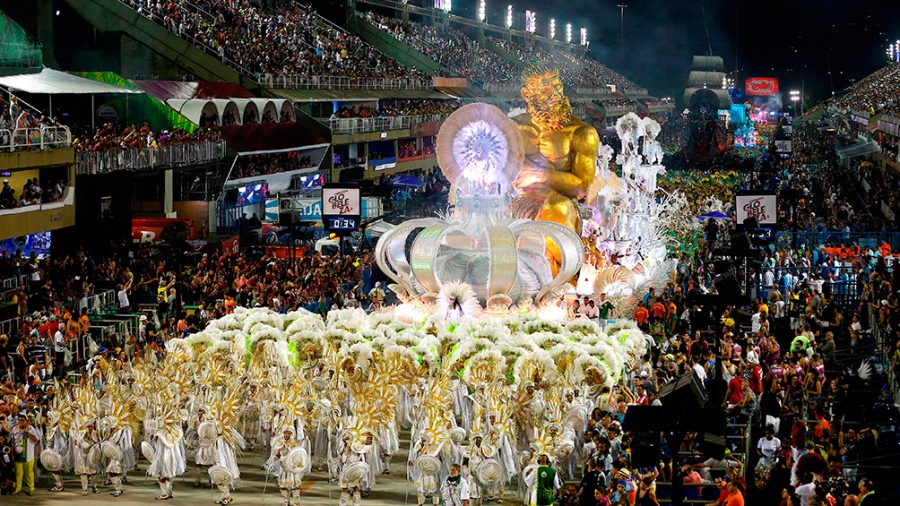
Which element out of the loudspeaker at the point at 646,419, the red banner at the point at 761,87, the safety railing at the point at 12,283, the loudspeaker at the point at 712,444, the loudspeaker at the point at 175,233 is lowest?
the loudspeaker at the point at 712,444

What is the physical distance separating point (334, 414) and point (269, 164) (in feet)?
101

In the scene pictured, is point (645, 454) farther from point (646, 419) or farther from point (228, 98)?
point (228, 98)

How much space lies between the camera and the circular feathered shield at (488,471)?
1739 cm

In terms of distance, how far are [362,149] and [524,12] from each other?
205 ft

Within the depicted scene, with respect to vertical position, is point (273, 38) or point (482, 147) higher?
point (273, 38)

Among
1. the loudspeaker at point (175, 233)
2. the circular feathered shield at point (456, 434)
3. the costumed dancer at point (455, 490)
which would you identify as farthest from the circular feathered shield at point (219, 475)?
the loudspeaker at point (175, 233)

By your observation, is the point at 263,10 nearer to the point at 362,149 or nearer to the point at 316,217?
the point at 362,149

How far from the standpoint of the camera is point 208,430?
17.9 meters

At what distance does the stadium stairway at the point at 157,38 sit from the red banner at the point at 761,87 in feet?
346

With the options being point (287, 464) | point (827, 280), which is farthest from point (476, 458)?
point (827, 280)

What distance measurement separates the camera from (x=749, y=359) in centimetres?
2189

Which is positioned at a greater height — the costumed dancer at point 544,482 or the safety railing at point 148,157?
the safety railing at point 148,157

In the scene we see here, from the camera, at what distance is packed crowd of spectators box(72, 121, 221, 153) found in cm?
3456

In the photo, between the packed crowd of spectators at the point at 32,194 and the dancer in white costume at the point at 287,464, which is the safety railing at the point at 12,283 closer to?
the packed crowd of spectators at the point at 32,194
